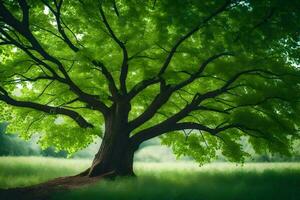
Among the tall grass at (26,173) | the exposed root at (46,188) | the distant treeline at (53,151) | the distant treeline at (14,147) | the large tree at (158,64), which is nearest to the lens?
the large tree at (158,64)

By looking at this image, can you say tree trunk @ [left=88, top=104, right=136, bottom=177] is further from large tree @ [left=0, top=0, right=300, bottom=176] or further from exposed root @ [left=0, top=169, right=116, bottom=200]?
exposed root @ [left=0, top=169, right=116, bottom=200]

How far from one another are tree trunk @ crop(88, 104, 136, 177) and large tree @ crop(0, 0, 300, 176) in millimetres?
47

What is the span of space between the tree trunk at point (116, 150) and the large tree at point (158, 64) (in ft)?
0.15

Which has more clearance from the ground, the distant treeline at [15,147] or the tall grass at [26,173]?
the distant treeline at [15,147]

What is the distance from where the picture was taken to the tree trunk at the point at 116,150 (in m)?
17.5

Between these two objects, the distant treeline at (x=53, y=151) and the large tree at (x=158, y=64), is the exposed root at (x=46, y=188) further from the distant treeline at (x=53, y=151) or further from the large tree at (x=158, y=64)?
the distant treeline at (x=53, y=151)

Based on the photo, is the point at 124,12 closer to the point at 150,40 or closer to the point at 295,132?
the point at 150,40

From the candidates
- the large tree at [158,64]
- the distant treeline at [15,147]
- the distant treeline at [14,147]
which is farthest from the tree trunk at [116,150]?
the distant treeline at [14,147]

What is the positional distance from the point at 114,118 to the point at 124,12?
5.62 m

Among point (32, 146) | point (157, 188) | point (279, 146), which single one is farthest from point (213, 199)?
point (32, 146)

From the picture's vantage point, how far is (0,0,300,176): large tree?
1275 cm

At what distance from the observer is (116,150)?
58.1 ft

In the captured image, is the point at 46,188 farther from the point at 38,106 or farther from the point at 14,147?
the point at 14,147

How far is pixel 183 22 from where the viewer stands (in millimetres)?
12000
